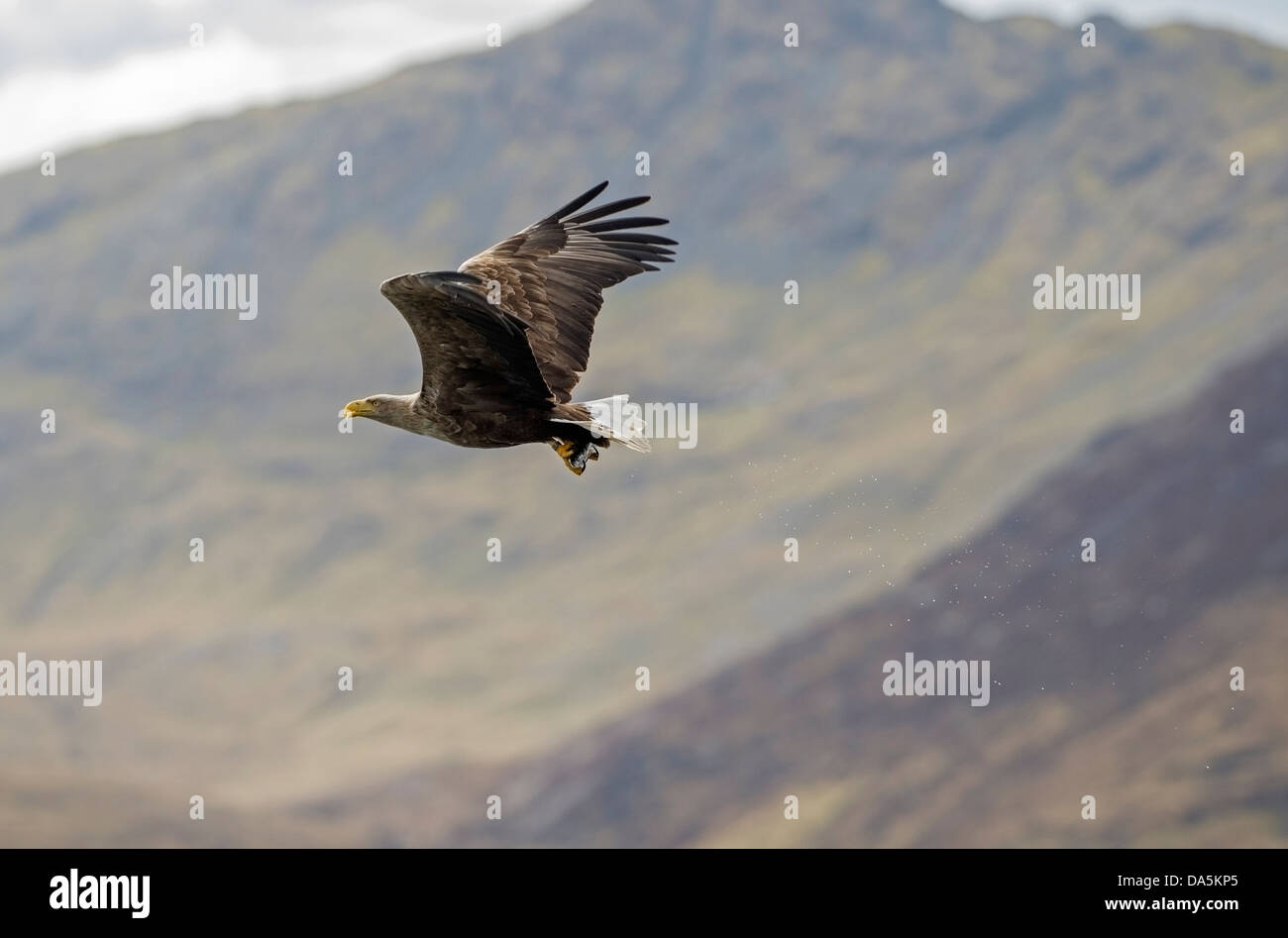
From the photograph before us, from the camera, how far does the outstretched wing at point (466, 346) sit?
61.0 ft

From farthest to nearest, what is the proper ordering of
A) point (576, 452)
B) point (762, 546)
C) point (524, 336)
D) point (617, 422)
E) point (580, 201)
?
1. point (762, 546)
2. point (580, 201)
3. point (576, 452)
4. point (617, 422)
5. point (524, 336)

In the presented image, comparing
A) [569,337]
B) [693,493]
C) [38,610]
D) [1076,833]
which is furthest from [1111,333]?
[569,337]

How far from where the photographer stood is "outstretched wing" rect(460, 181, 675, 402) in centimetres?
2152

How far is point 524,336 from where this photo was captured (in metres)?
19.3

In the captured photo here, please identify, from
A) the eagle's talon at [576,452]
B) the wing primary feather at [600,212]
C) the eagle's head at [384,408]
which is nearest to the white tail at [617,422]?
the eagle's talon at [576,452]

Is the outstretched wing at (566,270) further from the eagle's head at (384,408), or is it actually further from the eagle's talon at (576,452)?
the eagle's head at (384,408)

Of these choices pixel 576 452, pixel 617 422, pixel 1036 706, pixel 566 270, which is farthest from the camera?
pixel 1036 706

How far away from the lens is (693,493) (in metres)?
148

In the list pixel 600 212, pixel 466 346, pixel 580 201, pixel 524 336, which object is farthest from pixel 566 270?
pixel 524 336

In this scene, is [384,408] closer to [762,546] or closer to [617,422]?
[617,422]

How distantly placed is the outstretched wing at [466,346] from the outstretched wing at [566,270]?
0.88 m

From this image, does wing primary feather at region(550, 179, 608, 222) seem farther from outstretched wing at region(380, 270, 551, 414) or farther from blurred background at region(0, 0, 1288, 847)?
blurred background at region(0, 0, 1288, 847)

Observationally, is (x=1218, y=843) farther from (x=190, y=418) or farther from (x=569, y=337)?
(x=190, y=418)

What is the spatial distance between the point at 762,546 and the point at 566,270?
380 feet
